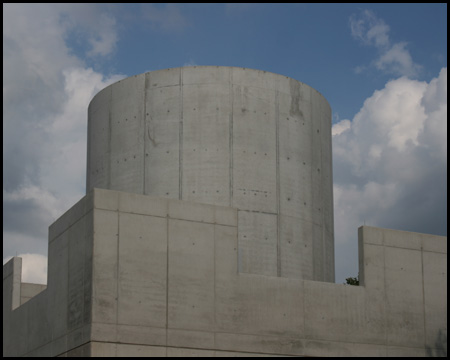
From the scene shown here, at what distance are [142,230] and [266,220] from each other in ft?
19.0

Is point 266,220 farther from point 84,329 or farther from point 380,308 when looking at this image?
point 84,329

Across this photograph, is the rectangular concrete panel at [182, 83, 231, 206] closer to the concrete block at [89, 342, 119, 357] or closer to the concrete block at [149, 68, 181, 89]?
the concrete block at [149, 68, 181, 89]

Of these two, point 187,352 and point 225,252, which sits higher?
point 225,252

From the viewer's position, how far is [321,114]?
32.4 metres

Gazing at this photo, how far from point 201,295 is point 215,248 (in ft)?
5.11

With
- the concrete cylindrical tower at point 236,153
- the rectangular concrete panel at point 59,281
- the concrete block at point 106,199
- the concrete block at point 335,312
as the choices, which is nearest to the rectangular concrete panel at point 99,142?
the concrete cylindrical tower at point 236,153

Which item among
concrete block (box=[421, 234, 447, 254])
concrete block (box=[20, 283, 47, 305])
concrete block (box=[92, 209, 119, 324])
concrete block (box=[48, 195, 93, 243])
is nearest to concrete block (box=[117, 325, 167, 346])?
concrete block (box=[92, 209, 119, 324])

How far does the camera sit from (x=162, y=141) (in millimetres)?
29797

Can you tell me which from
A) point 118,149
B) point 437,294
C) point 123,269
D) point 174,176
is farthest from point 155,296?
point 437,294

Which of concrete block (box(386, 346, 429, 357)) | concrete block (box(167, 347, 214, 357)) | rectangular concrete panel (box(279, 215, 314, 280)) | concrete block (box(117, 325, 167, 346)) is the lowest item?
concrete block (box(167, 347, 214, 357))

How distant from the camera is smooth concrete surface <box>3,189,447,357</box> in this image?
24.1 m

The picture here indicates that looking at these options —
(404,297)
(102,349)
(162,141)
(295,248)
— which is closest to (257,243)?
(295,248)

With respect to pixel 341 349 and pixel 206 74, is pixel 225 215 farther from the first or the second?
pixel 206 74

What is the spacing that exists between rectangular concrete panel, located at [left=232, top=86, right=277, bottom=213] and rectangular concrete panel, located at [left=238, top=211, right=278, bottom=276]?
39cm
